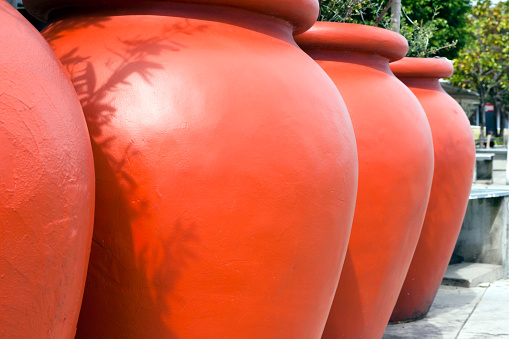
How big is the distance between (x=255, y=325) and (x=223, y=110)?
0.60 metres

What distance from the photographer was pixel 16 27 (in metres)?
1.27

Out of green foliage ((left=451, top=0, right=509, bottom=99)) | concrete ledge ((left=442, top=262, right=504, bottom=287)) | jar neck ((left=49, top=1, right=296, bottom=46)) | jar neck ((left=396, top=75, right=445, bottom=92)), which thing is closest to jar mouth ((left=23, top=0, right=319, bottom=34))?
jar neck ((left=49, top=1, right=296, bottom=46))

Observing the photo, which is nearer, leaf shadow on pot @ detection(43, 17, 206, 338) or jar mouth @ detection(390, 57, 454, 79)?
leaf shadow on pot @ detection(43, 17, 206, 338)

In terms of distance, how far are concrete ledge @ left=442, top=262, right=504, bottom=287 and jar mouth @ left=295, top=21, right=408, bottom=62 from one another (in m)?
2.67

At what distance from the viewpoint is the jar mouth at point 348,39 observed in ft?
9.55

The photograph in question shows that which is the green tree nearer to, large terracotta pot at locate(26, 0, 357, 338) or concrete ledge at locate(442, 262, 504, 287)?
concrete ledge at locate(442, 262, 504, 287)

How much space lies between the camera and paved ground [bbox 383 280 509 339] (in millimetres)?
3900

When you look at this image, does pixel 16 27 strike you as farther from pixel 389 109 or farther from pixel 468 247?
A: pixel 468 247

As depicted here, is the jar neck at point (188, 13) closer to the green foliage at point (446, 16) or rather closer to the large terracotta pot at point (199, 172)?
the large terracotta pot at point (199, 172)

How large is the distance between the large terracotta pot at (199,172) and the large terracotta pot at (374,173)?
0.88 meters

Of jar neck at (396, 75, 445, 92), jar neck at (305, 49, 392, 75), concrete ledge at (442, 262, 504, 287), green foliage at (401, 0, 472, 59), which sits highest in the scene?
green foliage at (401, 0, 472, 59)

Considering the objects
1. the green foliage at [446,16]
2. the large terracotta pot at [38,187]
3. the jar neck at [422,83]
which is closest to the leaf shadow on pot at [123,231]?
the large terracotta pot at [38,187]

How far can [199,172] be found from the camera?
167 centimetres

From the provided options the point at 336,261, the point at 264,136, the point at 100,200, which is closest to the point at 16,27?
the point at 100,200
